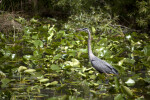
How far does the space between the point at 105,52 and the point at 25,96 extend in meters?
2.65

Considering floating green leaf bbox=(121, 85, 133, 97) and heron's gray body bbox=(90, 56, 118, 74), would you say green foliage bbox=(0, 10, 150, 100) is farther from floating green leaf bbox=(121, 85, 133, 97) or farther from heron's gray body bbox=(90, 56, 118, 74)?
heron's gray body bbox=(90, 56, 118, 74)

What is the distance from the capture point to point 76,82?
4953mm

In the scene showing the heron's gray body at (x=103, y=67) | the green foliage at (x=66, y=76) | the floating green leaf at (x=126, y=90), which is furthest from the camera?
the heron's gray body at (x=103, y=67)

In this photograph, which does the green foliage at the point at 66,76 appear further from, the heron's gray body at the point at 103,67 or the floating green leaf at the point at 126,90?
the heron's gray body at the point at 103,67

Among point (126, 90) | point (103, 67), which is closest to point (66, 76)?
point (103, 67)

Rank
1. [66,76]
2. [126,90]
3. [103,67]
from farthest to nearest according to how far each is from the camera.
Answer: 1. [103,67]
2. [66,76]
3. [126,90]

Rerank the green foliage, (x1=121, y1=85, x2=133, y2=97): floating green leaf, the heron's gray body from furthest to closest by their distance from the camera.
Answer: the heron's gray body, the green foliage, (x1=121, y1=85, x2=133, y2=97): floating green leaf

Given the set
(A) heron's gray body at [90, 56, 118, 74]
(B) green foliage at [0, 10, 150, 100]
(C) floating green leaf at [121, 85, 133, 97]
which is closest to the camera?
(C) floating green leaf at [121, 85, 133, 97]

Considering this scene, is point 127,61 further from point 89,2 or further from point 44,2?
point 44,2

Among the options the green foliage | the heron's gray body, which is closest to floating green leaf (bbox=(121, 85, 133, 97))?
the green foliage

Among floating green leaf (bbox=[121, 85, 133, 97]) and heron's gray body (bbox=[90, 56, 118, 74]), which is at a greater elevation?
heron's gray body (bbox=[90, 56, 118, 74])

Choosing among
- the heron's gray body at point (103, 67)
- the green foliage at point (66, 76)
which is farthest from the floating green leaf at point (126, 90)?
the heron's gray body at point (103, 67)

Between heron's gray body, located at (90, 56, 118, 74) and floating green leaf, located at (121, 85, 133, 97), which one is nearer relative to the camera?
floating green leaf, located at (121, 85, 133, 97)

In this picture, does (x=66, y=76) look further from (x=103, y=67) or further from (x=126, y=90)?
(x=126, y=90)
